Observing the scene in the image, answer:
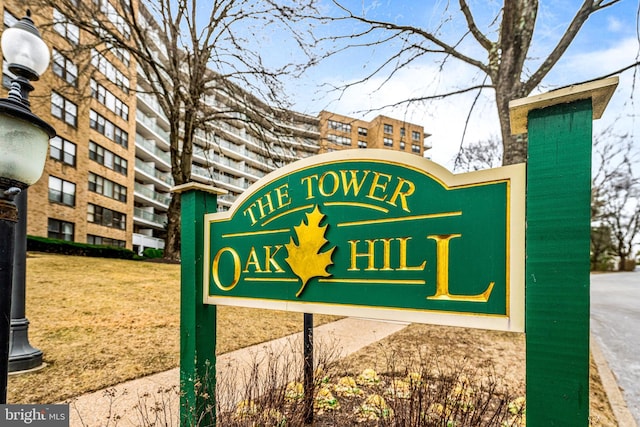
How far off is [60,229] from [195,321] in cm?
2543

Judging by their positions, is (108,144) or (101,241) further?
(108,144)

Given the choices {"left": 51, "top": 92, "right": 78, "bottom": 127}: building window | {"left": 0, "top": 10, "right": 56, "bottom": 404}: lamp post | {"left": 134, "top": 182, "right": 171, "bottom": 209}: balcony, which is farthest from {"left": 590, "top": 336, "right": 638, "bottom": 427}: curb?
{"left": 134, "top": 182, "right": 171, "bottom": 209}: balcony

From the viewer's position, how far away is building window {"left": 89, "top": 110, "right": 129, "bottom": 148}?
85.2ft

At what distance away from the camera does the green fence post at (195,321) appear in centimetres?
256

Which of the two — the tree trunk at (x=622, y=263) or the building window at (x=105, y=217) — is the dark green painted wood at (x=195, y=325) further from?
the tree trunk at (x=622, y=263)

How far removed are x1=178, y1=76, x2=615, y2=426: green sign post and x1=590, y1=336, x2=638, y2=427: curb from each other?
108 inches

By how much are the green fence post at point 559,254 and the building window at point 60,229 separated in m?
26.7

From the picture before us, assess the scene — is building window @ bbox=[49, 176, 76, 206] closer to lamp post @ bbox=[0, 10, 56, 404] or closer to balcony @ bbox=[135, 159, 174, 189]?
balcony @ bbox=[135, 159, 174, 189]

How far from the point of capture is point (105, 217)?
27.8 meters

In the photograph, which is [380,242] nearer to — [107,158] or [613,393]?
[613,393]

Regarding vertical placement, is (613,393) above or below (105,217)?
below

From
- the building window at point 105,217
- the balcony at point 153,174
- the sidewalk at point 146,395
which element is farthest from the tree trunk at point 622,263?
the building window at point 105,217

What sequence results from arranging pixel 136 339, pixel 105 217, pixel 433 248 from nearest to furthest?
pixel 433 248, pixel 136 339, pixel 105 217

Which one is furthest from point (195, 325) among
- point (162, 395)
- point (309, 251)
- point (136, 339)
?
point (136, 339)
